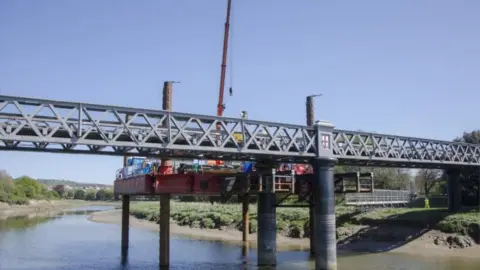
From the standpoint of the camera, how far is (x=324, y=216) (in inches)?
1174

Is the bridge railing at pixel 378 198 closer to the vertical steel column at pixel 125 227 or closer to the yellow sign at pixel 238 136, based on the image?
the vertical steel column at pixel 125 227

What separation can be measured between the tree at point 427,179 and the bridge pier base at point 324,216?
51290mm

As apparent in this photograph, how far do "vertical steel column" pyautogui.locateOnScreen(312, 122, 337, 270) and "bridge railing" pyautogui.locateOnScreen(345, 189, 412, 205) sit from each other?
26.1 m

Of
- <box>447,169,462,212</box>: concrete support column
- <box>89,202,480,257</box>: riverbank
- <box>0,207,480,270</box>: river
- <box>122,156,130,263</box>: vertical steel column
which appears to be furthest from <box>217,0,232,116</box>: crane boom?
<box>447,169,462,212</box>: concrete support column

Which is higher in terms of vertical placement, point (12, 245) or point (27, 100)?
point (27, 100)

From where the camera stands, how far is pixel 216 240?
167 feet

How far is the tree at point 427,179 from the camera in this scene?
281 feet

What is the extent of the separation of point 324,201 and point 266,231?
4.66 m

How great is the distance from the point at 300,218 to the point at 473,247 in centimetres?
1885

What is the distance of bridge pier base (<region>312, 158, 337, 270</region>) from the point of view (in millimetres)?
29281

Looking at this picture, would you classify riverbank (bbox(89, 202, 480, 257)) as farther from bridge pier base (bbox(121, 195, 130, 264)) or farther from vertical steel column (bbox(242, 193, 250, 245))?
bridge pier base (bbox(121, 195, 130, 264))

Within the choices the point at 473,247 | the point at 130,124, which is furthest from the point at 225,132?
the point at 473,247

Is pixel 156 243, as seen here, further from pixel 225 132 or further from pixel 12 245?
pixel 225 132

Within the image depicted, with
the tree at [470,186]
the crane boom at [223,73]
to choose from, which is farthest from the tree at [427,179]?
the crane boom at [223,73]
